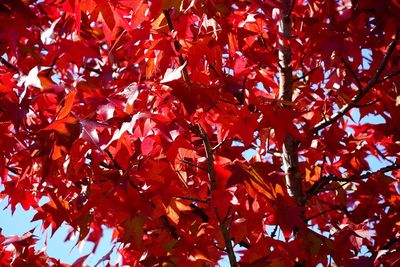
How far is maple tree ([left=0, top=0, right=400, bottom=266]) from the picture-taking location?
6.18ft

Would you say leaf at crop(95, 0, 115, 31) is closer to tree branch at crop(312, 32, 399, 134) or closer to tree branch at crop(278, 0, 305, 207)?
tree branch at crop(278, 0, 305, 207)

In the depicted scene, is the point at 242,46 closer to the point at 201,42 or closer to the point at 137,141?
the point at 201,42

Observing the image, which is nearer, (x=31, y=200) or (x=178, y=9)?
(x=178, y=9)

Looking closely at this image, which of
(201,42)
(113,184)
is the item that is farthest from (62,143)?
(201,42)

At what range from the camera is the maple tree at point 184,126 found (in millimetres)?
1883

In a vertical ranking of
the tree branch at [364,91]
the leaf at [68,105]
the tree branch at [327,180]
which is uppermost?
the tree branch at [364,91]

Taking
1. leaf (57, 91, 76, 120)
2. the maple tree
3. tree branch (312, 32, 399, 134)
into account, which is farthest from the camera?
tree branch (312, 32, 399, 134)

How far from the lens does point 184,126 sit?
191cm

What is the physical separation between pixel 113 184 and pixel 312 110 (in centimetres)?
111

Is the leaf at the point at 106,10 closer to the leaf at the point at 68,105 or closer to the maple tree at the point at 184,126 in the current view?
the maple tree at the point at 184,126

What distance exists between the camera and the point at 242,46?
7.57 ft

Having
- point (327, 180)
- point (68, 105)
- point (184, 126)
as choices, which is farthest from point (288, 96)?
point (68, 105)

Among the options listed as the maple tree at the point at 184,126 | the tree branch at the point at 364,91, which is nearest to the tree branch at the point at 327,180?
the maple tree at the point at 184,126

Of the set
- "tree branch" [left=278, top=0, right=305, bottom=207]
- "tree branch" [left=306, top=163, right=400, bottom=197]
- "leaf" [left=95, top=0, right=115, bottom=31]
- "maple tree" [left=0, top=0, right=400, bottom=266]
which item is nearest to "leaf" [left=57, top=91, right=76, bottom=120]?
"maple tree" [left=0, top=0, right=400, bottom=266]
